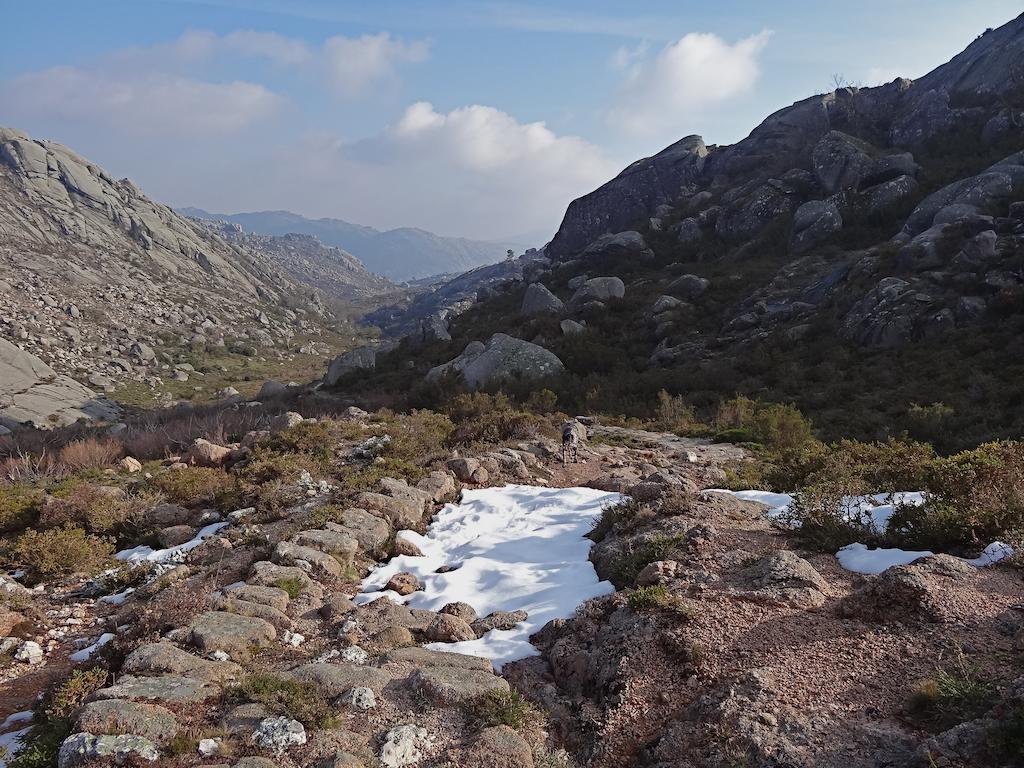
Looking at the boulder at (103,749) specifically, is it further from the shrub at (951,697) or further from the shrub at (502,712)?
the shrub at (951,697)

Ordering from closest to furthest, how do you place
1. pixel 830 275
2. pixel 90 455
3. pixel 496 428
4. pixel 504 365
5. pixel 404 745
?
pixel 404 745
pixel 90 455
pixel 496 428
pixel 504 365
pixel 830 275

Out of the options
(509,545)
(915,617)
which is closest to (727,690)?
(915,617)

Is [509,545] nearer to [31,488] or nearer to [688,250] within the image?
[31,488]

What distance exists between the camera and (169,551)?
7926 mm

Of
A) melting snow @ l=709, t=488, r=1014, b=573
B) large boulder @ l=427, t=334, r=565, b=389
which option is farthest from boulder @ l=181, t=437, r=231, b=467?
large boulder @ l=427, t=334, r=565, b=389

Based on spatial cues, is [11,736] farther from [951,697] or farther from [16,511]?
[16,511]

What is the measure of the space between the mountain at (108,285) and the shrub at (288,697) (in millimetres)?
33023

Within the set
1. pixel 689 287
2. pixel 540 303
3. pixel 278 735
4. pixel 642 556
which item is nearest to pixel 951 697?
pixel 642 556

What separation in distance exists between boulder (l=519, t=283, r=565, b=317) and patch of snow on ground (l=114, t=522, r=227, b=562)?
26.3 metres

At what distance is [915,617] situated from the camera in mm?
4309

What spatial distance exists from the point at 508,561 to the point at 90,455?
11.5 meters

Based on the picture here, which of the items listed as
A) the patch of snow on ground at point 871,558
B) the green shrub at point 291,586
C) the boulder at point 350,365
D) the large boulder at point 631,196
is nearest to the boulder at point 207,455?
the green shrub at point 291,586

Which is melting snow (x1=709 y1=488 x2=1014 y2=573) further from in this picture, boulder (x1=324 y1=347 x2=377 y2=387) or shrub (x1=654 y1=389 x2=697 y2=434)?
boulder (x1=324 y1=347 x2=377 y2=387)

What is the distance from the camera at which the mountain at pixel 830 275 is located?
1717 centimetres
